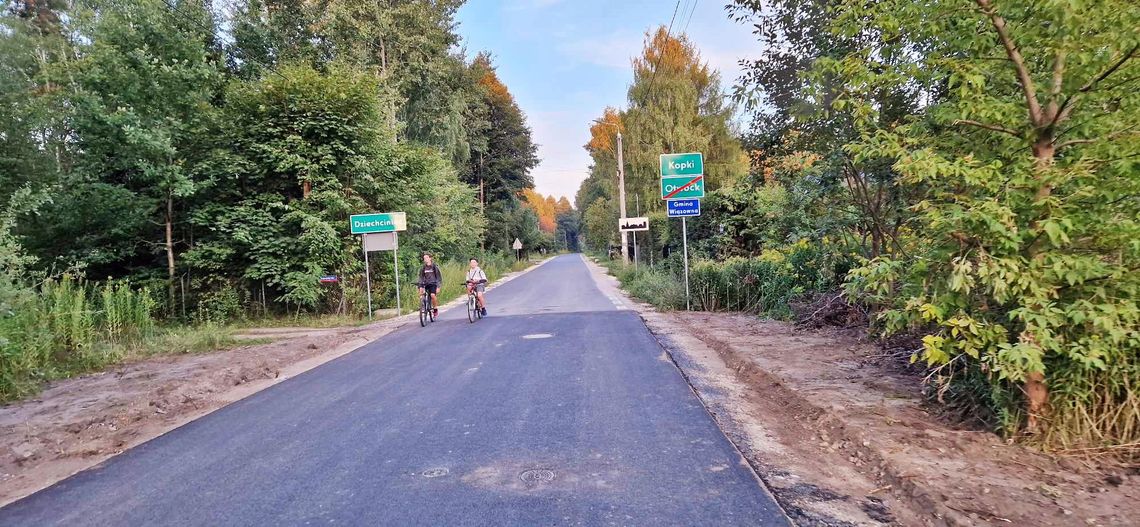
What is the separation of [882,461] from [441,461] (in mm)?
3064

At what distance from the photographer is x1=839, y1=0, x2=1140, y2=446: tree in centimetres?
327

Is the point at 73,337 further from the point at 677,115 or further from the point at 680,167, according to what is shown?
the point at 677,115

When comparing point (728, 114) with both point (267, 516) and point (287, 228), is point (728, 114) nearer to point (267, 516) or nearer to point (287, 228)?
point (287, 228)

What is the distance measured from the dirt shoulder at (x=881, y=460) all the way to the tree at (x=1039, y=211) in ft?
1.56

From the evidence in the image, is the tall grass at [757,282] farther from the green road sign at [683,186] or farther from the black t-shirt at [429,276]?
the black t-shirt at [429,276]

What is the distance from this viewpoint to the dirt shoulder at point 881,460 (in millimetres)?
2992

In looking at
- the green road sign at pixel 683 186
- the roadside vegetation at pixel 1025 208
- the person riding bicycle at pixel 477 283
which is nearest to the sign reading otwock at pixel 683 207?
the green road sign at pixel 683 186

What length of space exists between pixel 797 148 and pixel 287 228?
40.2ft

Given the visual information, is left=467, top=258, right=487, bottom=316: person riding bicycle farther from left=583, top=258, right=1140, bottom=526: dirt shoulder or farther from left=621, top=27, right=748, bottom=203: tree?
left=621, top=27, right=748, bottom=203: tree

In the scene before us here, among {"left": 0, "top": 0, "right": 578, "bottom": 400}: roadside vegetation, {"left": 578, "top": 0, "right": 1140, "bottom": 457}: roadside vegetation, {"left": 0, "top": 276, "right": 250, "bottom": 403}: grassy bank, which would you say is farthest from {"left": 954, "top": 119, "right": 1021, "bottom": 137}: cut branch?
{"left": 0, "top": 0, "right": 578, "bottom": 400}: roadside vegetation

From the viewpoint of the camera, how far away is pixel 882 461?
12.3 ft

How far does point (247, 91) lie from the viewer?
14.3 m

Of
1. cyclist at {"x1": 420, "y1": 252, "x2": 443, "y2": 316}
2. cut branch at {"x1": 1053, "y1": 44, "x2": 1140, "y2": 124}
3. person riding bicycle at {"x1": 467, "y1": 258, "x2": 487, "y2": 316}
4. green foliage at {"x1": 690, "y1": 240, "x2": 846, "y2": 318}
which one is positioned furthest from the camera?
person riding bicycle at {"x1": 467, "y1": 258, "x2": 487, "y2": 316}

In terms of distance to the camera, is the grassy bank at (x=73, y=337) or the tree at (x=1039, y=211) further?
the grassy bank at (x=73, y=337)
